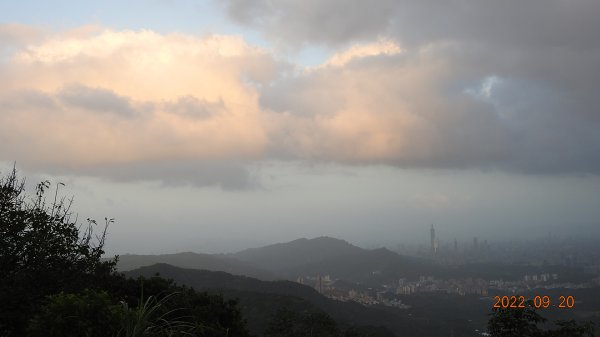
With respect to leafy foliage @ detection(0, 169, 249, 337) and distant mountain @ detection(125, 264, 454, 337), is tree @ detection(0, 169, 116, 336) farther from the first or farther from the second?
distant mountain @ detection(125, 264, 454, 337)

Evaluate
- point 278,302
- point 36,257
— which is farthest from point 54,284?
point 278,302

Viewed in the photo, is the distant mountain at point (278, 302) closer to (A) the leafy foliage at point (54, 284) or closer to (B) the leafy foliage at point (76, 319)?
(A) the leafy foliage at point (54, 284)

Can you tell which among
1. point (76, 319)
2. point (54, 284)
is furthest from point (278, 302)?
point (76, 319)

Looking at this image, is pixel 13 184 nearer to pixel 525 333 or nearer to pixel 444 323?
pixel 525 333

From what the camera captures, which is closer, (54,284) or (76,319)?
(76,319)

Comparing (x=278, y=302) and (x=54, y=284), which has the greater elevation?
(x=54, y=284)

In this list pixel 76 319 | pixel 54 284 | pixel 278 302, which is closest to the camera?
pixel 76 319

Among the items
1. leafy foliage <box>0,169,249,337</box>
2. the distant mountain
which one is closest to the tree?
leafy foliage <box>0,169,249,337</box>

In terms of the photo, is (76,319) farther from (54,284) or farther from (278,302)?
(278,302)

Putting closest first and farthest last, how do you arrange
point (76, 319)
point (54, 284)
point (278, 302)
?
1. point (76, 319)
2. point (54, 284)
3. point (278, 302)
